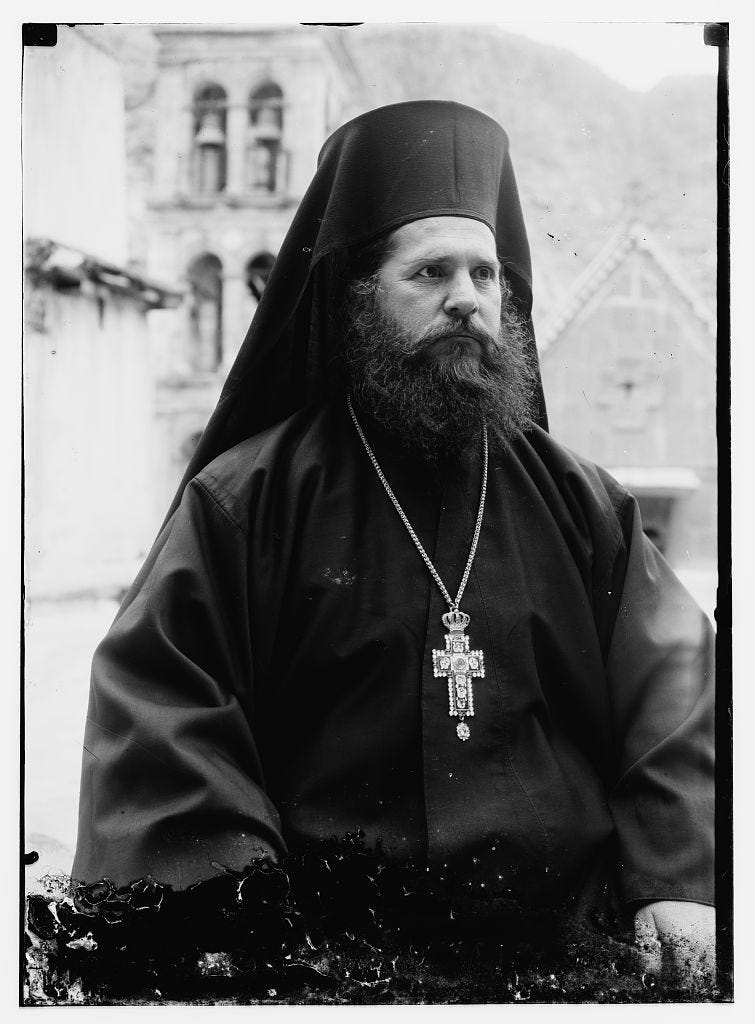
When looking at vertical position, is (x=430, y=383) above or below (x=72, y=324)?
below

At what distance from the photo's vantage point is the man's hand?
2.68 meters

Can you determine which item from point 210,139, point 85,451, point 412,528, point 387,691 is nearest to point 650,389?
point 412,528

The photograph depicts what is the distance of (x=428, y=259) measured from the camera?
2756mm

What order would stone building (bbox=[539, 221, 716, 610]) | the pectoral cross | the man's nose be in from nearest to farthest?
the pectoral cross < the man's nose < stone building (bbox=[539, 221, 716, 610])

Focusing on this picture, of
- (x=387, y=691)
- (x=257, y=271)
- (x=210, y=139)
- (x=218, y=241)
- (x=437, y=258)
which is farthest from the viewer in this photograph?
(x=257, y=271)

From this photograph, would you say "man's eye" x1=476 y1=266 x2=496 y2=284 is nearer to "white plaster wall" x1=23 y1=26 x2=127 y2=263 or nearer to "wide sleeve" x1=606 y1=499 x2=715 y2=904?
"wide sleeve" x1=606 y1=499 x2=715 y2=904

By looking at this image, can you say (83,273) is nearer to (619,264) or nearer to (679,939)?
(619,264)

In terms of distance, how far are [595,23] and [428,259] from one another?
0.95 meters

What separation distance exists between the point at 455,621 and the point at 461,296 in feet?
2.78

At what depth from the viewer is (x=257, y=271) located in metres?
3.85

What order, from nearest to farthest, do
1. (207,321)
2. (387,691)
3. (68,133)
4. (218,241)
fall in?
1. (387,691)
2. (68,133)
3. (218,241)
4. (207,321)

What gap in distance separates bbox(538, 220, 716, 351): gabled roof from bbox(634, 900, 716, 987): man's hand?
1611 millimetres

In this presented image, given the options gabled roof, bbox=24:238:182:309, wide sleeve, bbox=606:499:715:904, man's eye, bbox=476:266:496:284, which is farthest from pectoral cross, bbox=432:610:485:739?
gabled roof, bbox=24:238:182:309

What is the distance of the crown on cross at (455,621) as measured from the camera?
2.68 metres
